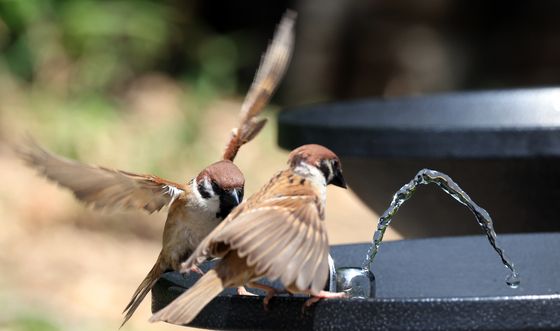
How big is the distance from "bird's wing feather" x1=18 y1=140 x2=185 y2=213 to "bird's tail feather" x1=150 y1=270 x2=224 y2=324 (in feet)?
2.09

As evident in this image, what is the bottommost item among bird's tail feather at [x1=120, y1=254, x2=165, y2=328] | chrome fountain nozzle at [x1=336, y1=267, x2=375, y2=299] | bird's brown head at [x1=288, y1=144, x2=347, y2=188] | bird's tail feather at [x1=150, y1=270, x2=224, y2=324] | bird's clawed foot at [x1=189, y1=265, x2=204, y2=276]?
bird's tail feather at [x1=120, y1=254, x2=165, y2=328]

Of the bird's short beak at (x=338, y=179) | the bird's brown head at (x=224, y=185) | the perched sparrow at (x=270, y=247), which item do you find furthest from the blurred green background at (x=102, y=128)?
the perched sparrow at (x=270, y=247)

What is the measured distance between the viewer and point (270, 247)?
6.73ft

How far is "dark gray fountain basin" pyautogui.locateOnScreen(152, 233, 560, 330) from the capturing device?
1.87 metres

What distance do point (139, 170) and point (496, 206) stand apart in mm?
3517

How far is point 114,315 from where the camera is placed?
5.34 metres

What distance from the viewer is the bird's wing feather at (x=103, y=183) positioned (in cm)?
264

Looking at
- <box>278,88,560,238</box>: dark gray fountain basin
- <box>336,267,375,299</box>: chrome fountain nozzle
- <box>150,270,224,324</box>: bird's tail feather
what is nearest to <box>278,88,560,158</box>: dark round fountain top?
<box>278,88,560,238</box>: dark gray fountain basin

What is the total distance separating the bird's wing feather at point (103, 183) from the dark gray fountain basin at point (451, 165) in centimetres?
69

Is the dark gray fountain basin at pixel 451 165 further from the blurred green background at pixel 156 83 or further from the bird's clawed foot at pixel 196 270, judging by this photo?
the blurred green background at pixel 156 83

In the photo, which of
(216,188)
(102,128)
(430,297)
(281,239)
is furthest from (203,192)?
(102,128)

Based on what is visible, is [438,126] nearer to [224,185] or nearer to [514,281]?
[514,281]

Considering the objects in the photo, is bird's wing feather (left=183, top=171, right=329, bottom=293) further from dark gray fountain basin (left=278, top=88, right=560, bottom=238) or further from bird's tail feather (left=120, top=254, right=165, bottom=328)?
dark gray fountain basin (left=278, top=88, right=560, bottom=238)

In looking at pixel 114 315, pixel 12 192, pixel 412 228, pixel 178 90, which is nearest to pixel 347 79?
pixel 178 90
